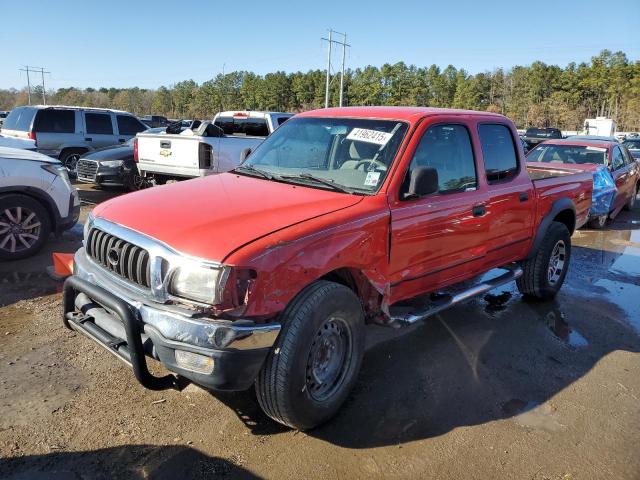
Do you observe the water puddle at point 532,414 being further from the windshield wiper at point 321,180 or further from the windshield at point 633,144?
the windshield at point 633,144

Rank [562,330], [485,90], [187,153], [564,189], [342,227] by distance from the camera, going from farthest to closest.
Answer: [485,90], [187,153], [564,189], [562,330], [342,227]

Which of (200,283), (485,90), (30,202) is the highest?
(485,90)

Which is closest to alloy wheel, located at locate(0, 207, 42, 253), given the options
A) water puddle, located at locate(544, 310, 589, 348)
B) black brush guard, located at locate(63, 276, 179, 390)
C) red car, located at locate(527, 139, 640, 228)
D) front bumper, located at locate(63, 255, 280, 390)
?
black brush guard, located at locate(63, 276, 179, 390)

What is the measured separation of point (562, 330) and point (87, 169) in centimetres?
942

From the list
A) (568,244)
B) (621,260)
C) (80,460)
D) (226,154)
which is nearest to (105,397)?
(80,460)

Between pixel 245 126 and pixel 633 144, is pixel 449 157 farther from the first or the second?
pixel 633 144

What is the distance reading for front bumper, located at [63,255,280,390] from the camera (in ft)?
8.29

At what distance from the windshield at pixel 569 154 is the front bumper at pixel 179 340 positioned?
393 inches

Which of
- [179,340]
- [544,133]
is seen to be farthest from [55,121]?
[544,133]

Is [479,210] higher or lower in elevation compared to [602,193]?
higher

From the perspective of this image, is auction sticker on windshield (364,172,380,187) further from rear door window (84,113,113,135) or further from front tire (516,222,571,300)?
rear door window (84,113,113,135)

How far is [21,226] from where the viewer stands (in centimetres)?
607

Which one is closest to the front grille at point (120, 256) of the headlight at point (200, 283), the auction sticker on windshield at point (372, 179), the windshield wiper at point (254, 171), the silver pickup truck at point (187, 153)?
the headlight at point (200, 283)

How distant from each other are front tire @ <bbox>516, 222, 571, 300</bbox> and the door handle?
146 cm
